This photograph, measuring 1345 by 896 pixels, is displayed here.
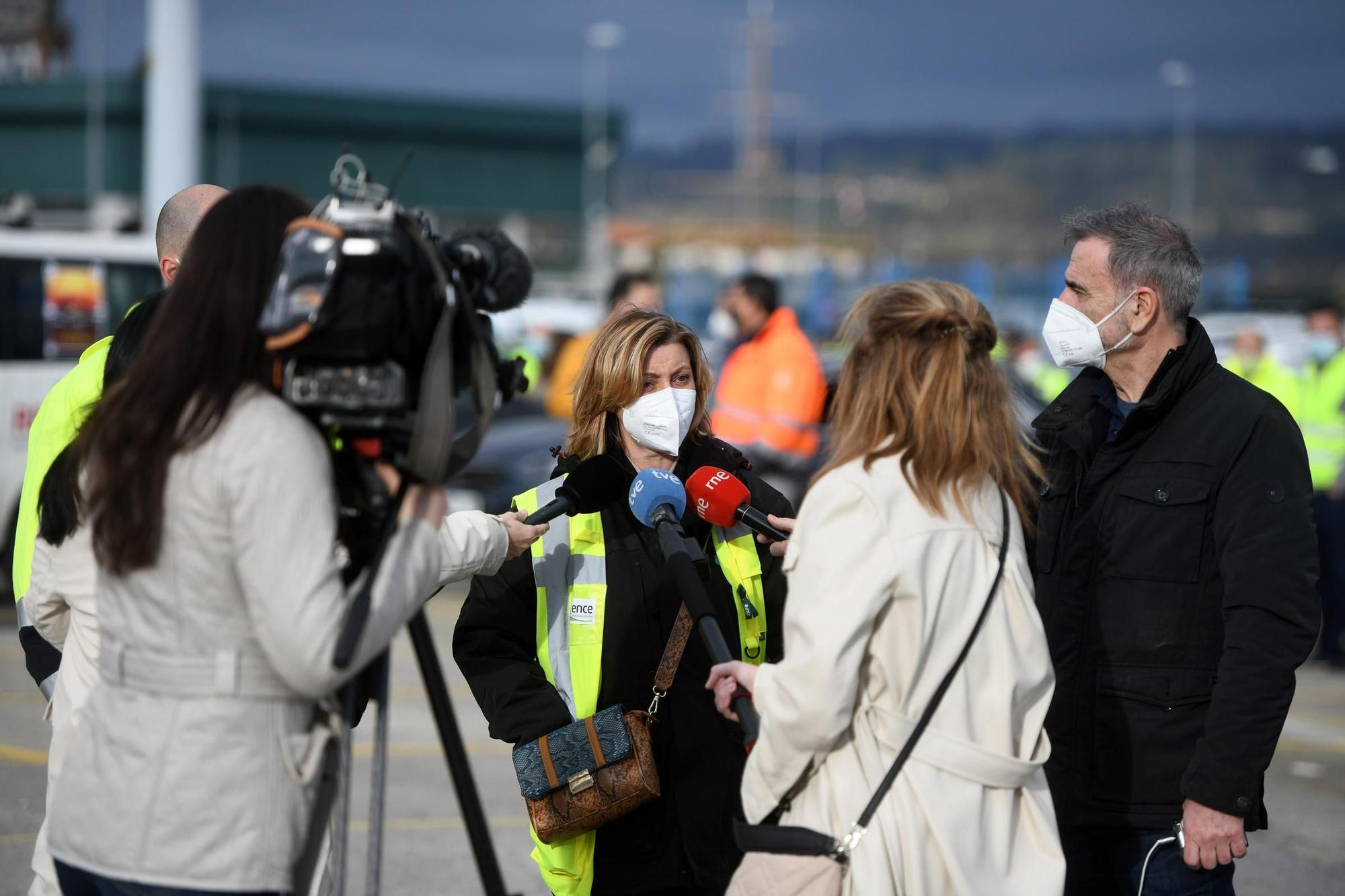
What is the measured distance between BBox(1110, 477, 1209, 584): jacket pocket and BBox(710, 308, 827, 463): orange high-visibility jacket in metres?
6.29

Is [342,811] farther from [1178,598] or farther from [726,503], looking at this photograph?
[1178,598]

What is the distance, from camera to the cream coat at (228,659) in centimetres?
239

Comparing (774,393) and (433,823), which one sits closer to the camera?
(433,823)

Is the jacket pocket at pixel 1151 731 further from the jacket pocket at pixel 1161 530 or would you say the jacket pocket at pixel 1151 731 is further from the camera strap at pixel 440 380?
the camera strap at pixel 440 380

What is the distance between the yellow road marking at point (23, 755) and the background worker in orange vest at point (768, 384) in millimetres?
4601

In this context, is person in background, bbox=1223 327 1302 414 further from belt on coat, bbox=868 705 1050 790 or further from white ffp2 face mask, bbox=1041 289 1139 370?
belt on coat, bbox=868 705 1050 790

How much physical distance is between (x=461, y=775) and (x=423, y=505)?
486 millimetres

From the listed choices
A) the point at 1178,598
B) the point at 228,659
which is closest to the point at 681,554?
the point at 228,659

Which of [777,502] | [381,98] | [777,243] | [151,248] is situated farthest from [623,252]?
[777,502]

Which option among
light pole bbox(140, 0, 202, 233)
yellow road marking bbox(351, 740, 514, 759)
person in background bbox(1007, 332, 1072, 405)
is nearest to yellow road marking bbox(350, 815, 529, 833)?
yellow road marking bbox(351, 740, 514, 759)

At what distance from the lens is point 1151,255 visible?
354 centimetres

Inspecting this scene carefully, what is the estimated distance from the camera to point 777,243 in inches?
3214

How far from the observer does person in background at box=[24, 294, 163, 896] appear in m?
2.99

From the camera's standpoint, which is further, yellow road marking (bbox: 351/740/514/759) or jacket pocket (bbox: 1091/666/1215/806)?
yellow road marking (bbox: 351/740/514/759)
